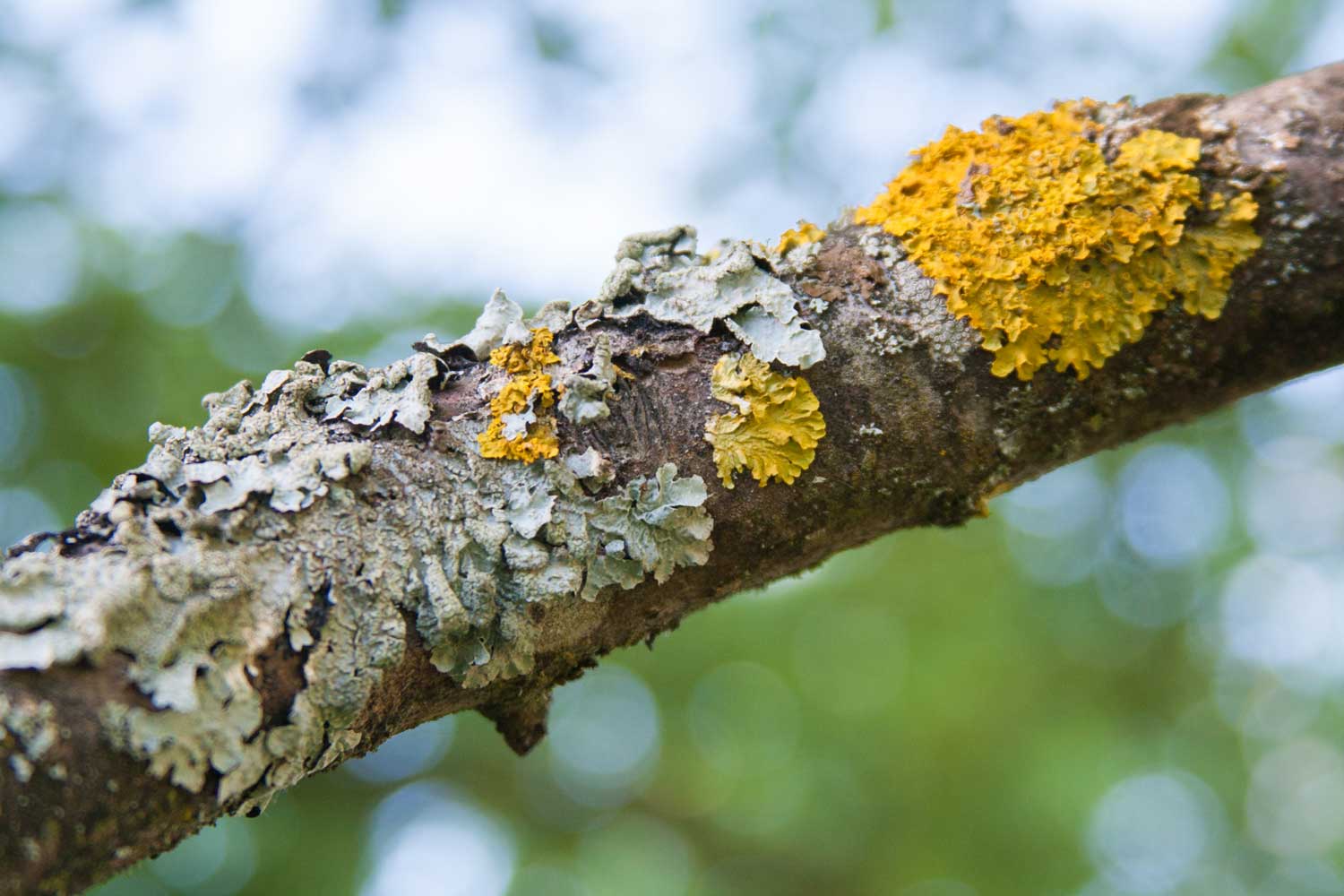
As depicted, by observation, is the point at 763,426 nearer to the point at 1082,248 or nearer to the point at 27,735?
the point at 1082,248

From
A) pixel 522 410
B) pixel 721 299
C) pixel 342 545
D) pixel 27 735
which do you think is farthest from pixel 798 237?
pixel 27 735

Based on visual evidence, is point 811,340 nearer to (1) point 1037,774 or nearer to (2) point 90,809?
(2) point 90,809

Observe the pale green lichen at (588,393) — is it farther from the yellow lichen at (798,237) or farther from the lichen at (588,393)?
the yellow lichen at (798,237)

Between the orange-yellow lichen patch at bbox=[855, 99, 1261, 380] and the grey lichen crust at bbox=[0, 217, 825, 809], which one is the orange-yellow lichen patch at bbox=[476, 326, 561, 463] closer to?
the grey lichen crust at bbox=[0, 217, 825, 809]

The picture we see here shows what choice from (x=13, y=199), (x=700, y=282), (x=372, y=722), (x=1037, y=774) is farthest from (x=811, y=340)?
(x=13, y=199)

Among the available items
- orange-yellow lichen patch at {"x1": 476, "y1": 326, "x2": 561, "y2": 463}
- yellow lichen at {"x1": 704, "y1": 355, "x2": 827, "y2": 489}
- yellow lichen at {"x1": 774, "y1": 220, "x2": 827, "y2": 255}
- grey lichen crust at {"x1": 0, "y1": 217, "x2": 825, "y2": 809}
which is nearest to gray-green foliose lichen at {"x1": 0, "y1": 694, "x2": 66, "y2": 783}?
grey lichen crust at {"x1": 0, "y1": 217, "x2": 825, "y2": 809}

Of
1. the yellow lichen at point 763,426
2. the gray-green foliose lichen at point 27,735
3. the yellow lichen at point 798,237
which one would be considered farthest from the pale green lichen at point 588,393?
the gray-green foliose lichen at point 27,735
